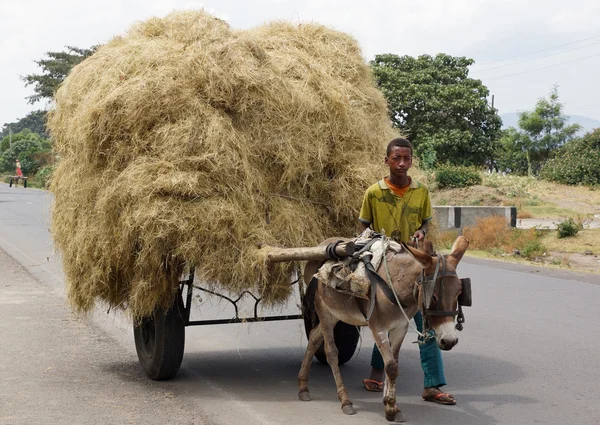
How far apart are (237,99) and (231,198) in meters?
0.85

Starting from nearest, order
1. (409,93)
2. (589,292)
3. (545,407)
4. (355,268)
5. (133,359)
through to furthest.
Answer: (355,268), (545,407), (133,359), (589,292), (409,93)

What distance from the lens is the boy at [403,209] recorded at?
5.84m

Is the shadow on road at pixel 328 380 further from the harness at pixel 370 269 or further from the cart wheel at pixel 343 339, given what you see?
the harness at pixel 370 269

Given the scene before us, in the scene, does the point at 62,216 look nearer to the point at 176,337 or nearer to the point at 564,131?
the point at 176,337

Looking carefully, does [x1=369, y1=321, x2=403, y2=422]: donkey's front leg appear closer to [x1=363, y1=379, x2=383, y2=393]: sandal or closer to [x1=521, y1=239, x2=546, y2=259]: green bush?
[x1=363, y1=379, x2=383, y2=393]: sandal

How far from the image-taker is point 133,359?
7.52 metres

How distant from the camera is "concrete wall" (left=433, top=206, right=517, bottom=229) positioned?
730 inches

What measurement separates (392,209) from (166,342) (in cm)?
207

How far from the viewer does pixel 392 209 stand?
233 inches

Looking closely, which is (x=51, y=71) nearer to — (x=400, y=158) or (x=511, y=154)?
(x=511, y=154)

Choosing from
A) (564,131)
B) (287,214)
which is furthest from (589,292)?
(564,131)

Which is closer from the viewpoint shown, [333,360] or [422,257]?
[422,257]

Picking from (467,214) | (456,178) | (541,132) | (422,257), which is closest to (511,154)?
(541,132)

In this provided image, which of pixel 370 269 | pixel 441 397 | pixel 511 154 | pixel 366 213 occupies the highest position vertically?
pixel 511 154
